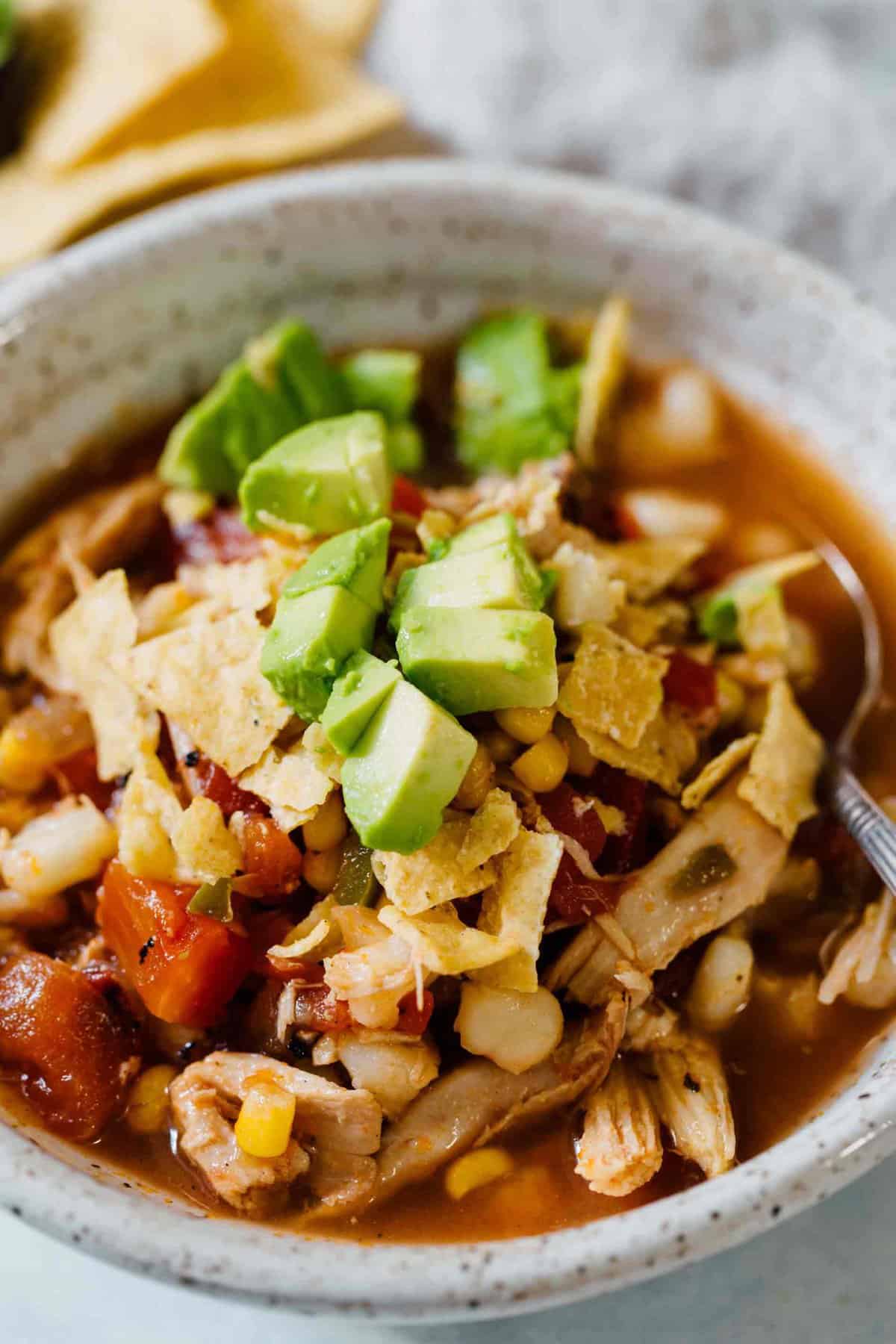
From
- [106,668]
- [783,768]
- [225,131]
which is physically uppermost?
[225,131]

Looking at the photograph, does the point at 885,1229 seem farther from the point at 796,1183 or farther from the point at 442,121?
the point at 442,121

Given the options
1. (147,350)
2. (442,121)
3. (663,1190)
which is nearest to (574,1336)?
(663,1190)

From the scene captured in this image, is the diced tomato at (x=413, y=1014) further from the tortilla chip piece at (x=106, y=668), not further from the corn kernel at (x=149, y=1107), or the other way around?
the tortilla chip piece at (x=106, y=668)

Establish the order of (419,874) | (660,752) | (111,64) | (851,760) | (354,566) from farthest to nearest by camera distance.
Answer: (111,64), (851,760), (660,752), (354,566), (419,874)

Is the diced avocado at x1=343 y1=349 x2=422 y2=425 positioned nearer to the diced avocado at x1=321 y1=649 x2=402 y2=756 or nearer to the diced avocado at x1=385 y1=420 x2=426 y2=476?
the diced avocado at x1=385 y1=420 x2=426 y2=476

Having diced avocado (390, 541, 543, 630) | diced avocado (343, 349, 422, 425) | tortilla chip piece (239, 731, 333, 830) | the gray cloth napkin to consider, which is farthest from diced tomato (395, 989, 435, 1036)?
the gray cloth napkin

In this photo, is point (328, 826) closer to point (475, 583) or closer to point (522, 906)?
point (522, 906)

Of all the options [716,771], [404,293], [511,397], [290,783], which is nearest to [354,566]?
[290,783]
